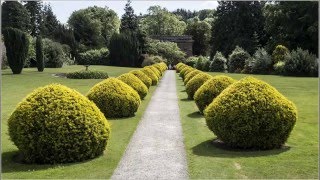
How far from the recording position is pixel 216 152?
10055 millimetres

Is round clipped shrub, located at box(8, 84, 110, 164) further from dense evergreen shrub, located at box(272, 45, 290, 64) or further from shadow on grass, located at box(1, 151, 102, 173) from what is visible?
dense evergreen shrub, located at box(272, 45, 290, 64)

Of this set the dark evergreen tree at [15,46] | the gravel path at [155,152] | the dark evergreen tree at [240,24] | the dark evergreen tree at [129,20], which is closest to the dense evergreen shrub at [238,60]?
the dark evergreen tree at [240,24]

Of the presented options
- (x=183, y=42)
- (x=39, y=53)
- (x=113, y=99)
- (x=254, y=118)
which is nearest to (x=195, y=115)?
(x=113, y=99)

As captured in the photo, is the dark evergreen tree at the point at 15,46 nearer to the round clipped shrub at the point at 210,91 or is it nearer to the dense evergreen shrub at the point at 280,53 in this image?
the dense evergreen shrub at the point at 280,53

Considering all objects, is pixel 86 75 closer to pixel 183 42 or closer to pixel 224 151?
→ pixel 224 151

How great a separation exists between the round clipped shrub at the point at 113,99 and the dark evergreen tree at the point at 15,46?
84.8 ft

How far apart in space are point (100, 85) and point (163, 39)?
80590 mm

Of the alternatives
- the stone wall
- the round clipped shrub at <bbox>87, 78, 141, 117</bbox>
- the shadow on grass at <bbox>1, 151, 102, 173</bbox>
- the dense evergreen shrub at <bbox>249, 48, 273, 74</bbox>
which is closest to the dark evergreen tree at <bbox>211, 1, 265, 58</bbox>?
the dense evergreen shrub at <bbox>249, 48, 273, 74</bbox>

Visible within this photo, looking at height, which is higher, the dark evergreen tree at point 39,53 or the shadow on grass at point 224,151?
the dark evergreen tree at point 39,53

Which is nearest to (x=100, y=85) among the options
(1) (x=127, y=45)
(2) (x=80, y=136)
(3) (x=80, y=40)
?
(2) (x=80, y=136)

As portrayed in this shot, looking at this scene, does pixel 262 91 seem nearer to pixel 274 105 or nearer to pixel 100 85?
pixel 274 105

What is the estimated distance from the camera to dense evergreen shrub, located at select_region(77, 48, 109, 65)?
7312 cm

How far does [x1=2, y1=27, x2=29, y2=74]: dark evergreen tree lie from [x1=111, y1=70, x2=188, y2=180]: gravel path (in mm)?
26815

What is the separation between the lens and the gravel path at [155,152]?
8133mm
